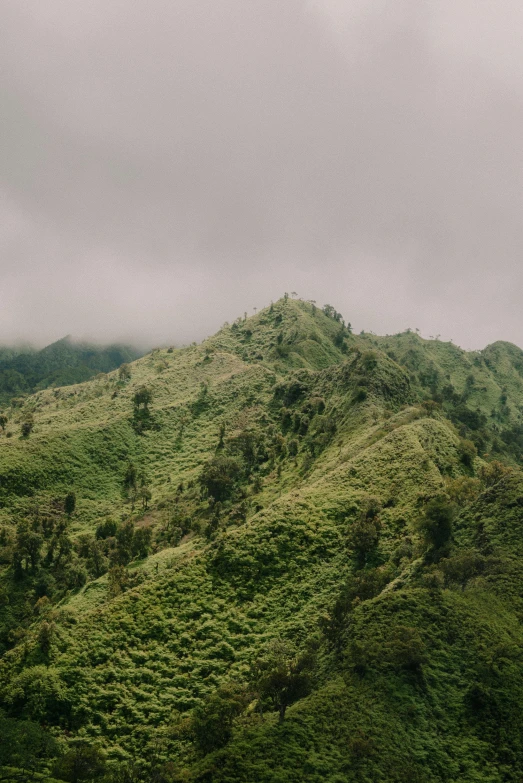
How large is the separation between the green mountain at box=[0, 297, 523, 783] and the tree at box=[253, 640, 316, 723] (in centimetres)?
20

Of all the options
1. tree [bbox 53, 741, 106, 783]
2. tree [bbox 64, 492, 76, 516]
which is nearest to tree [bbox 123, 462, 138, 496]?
tree [bbox 64, 492, 76, 516]

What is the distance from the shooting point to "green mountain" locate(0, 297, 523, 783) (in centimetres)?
4416

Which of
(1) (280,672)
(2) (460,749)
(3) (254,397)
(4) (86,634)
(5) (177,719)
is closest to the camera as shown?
(2) (460,749)

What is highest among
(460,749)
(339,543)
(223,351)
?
(223,351)

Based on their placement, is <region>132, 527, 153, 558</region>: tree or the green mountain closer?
the green mountain

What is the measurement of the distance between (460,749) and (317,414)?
89.3m

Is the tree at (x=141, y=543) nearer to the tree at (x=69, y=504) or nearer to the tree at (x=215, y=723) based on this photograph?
the tree at (x=69, y=504)

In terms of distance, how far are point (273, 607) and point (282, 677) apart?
764 inches

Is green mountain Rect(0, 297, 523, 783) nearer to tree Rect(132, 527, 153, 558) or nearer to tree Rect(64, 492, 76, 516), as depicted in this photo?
tree Rect(132, 527, 153, 558)

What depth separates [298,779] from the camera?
3856 centimetres

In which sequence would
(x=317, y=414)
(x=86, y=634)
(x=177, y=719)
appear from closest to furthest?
1. (x=177, y=719)
2. (x=86, y=634)
3. (x=317, y=414)

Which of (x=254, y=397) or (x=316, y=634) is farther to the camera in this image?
(x=254, y=397)

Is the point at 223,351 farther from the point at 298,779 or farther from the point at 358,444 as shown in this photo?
the point at 298,779

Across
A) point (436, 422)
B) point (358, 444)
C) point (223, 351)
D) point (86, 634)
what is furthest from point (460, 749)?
point (223, 351)
